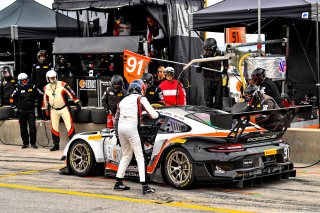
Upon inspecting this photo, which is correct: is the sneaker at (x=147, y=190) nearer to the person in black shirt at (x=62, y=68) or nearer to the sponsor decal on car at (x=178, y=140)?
the sponsor decal on car at (x=178, y=140)

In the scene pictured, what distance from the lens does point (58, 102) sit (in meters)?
16.5

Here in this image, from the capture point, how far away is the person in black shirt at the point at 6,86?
19.9 meters

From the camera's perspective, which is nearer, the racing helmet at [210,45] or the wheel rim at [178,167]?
the wheel rim at [178,167]

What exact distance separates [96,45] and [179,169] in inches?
345

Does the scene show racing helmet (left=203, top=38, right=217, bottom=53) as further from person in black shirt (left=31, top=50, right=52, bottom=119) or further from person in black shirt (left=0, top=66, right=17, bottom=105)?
person in black shirt (left=0, top=66, right=17, bottom=105)

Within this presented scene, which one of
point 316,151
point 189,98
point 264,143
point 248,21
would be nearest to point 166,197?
point 264,143

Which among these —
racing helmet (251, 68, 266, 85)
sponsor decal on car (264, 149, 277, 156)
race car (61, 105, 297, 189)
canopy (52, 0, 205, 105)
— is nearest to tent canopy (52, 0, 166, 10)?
canopy (52, 0, 205, 105)

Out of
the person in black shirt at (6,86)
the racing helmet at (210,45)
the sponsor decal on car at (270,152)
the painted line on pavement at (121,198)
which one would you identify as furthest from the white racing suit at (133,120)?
the person in black shirt at (6,86)

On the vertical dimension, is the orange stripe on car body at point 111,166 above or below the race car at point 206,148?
below

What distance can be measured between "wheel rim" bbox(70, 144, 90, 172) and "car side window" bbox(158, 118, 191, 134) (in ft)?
5.84

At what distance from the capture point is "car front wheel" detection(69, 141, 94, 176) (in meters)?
11.9

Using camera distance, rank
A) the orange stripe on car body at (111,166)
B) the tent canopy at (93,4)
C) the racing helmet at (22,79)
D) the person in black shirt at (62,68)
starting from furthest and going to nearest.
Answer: the person in black shirt at (62,68), the tent canopy at (93,4), the racing helmet at (22,79), the orange stripe on car body at (111,166)

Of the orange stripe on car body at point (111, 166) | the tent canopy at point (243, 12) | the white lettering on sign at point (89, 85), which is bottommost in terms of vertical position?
the orange stripe on car body at point (111, 166)

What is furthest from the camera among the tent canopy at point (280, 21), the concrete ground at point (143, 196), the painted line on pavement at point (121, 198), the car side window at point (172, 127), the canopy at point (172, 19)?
the canopy at point (172, 19)
